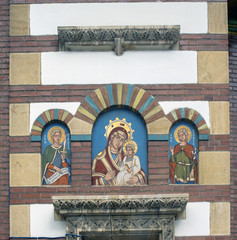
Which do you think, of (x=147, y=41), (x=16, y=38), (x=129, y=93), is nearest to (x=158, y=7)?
(x=147, y=41)

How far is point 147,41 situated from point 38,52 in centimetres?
172

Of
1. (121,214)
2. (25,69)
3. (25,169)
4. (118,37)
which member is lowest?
(121,214)

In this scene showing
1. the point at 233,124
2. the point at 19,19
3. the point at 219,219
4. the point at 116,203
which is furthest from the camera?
the point at 233,124

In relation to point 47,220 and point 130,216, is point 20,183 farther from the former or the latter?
point 130,216

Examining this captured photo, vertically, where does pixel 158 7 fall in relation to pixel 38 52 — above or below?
above

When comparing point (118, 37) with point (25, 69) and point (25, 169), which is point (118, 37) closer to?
point (25, 69)

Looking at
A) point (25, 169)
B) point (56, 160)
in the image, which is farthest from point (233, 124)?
point (25, 169)

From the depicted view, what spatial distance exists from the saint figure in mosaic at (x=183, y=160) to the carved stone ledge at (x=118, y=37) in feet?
4.73

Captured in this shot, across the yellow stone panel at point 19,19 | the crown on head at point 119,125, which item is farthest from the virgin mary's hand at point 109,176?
the yellow stone panel at point 19,19

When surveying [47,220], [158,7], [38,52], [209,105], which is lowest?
[47,220]

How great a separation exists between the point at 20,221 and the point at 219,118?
345cm

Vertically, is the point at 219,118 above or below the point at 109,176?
above

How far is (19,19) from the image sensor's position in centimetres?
1197

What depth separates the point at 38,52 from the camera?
11.9m
